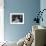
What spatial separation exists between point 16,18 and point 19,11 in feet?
1.02

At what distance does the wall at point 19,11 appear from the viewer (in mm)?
5248

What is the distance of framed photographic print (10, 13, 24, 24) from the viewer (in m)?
5.29

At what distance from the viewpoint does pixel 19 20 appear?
5.31m

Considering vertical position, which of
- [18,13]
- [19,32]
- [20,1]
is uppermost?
[20,1]

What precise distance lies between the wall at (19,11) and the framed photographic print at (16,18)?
0.12 metres

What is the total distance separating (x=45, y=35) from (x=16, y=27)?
2794mm

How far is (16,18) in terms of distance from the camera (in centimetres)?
533

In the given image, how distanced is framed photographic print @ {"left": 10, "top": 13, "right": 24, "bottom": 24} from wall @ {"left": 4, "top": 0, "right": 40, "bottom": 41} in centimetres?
12

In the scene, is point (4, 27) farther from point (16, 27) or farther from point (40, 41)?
point (40, 41)

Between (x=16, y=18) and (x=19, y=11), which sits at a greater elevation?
(x=19, y=11)

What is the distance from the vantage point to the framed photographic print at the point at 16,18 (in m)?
5.29

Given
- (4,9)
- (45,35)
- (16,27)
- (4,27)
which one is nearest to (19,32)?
(16,27)

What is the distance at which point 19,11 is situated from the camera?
526 cm

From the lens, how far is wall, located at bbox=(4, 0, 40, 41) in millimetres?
5248
